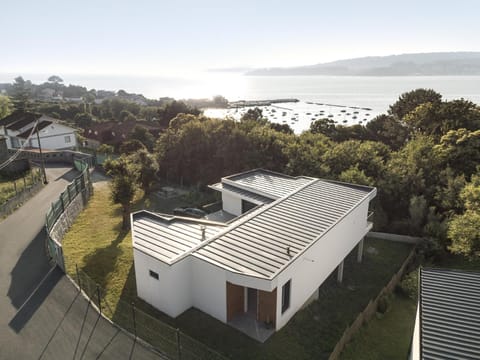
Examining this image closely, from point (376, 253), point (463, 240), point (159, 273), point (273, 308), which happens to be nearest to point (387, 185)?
point (376, 253)

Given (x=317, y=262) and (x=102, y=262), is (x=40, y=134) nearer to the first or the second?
(x=102, y=262)

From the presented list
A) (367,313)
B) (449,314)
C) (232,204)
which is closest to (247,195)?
(232,204)

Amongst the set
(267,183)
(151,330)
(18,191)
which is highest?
(267,183)

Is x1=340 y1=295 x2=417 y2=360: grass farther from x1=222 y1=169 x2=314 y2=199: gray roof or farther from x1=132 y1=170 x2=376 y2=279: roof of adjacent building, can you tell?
x1=222 y1=169 x2=314 y2=199: gray roof

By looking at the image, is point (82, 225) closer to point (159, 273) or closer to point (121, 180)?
point (121, 180)

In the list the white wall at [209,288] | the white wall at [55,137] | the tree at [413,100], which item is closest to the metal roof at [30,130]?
the white wall at [55,137]
